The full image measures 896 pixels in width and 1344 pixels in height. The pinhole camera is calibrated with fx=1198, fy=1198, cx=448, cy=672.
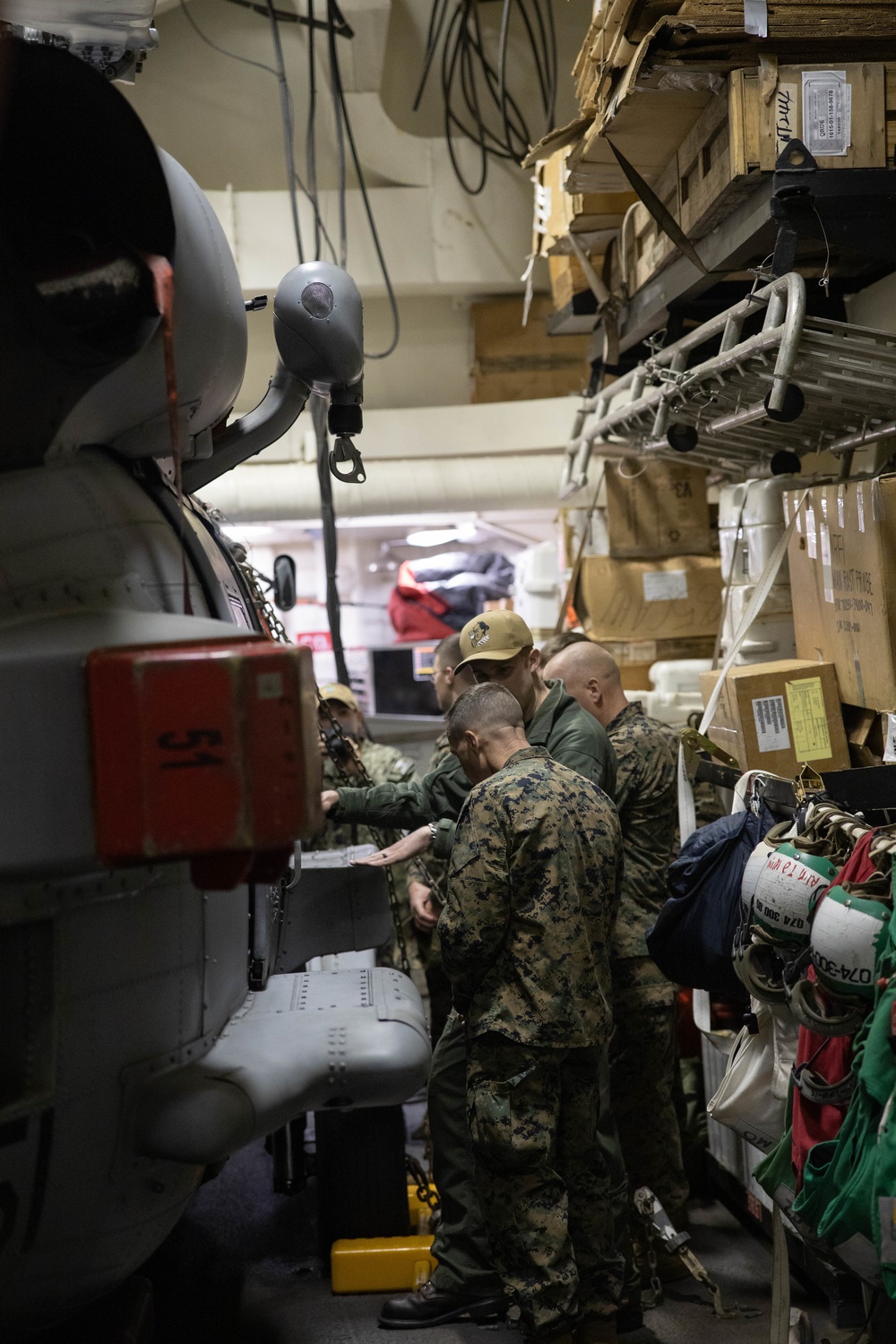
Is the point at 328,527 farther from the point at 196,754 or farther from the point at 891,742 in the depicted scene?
the point at 196,754

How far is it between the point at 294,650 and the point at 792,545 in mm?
2687

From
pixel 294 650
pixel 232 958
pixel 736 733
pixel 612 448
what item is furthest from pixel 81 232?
pixel 612 448

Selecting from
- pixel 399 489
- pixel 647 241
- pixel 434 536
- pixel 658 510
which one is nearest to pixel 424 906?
pixel 658 510

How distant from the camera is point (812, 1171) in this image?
8.50 feet

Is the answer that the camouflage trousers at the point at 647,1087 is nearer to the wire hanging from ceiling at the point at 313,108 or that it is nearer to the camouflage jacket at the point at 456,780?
the camouflage jacket at the point at 456,780

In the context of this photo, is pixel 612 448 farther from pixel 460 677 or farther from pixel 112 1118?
pixel 112 1118

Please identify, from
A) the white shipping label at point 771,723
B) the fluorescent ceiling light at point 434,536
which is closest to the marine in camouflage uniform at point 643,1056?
the white shipping label at point 771,723

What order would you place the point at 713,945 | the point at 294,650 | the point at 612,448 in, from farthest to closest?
the point at 612,448 → the point at 713,945 → the point at 294,650

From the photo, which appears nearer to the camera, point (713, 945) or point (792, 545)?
point (713, 945)

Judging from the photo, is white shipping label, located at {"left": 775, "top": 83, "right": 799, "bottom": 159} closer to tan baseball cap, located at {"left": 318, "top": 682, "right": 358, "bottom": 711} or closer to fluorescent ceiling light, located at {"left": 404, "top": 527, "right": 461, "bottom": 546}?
tan baseball cap, located at {"left": 318, "top": 682, "right": 358, "bottom": 711}

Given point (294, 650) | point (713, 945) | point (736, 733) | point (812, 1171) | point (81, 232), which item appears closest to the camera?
point (294, 650)

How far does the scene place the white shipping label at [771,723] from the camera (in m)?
3.79

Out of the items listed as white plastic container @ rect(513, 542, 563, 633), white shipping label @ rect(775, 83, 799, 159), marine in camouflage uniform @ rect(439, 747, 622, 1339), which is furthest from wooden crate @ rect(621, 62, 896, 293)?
white plastic container @ rect(513, 542, 563, 633)

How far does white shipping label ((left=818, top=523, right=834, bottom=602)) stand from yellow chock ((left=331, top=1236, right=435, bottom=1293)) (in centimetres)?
250
